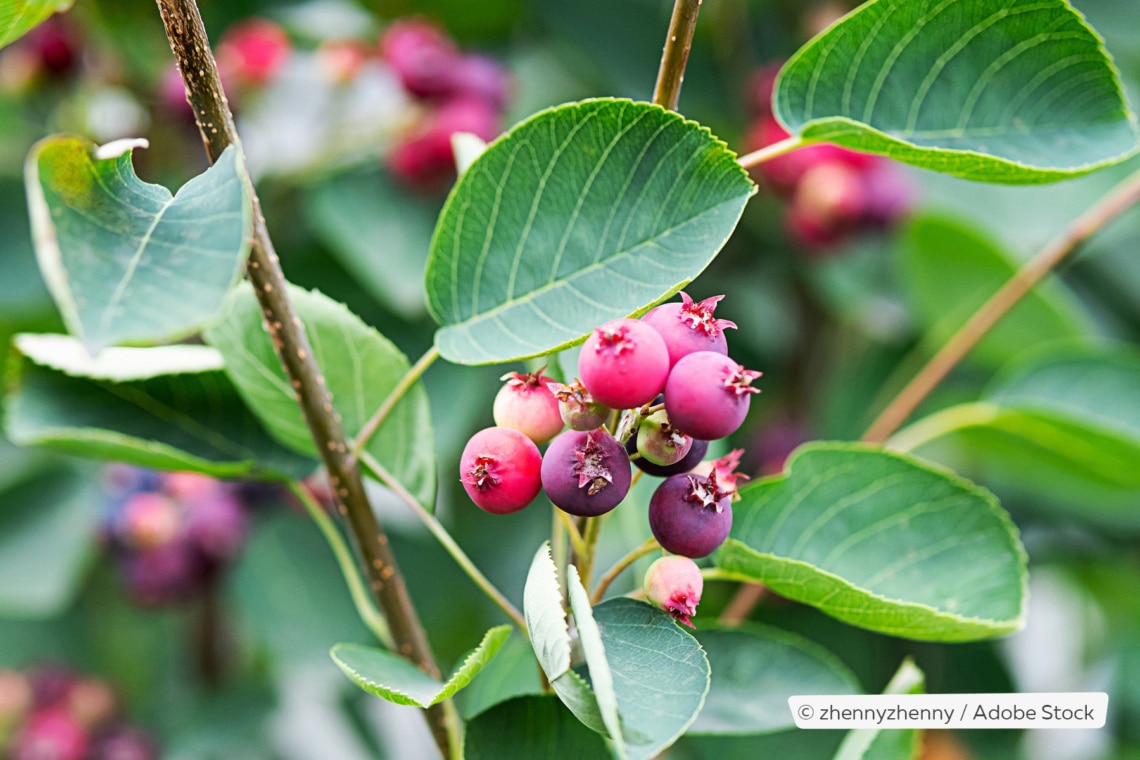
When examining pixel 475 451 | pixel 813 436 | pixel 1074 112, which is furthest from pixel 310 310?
pixel 813 436

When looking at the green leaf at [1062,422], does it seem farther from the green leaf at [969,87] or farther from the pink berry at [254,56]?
the pink berry at [254,56]

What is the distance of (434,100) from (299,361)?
2.29 feet

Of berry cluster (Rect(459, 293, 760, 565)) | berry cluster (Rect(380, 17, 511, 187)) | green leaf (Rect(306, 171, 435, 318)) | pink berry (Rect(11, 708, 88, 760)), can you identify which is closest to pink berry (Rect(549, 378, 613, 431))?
berry cluster (Rect(459, 293, 760, 565))

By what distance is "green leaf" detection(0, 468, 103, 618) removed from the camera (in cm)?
101

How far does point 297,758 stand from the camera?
1.42 m

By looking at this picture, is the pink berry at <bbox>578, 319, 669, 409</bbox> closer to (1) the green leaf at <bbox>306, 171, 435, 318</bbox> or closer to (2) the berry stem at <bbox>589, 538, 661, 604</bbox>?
(2) the berry stem at <bbox>589, 538, 661, 604</bbox>

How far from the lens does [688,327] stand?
0.42 meters

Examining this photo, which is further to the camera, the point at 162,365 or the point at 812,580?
the point at 162,365

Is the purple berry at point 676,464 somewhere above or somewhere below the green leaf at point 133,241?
below

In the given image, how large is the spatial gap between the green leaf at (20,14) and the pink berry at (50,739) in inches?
35.7

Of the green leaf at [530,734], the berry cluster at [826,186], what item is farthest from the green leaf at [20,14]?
the berry cluster at [826,186]

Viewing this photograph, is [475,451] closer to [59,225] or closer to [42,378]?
[59,225]

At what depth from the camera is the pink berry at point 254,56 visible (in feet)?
3.60

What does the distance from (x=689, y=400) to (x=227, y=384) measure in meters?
0.35
